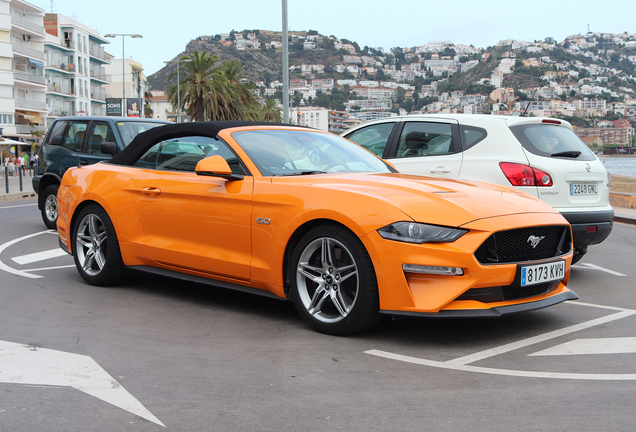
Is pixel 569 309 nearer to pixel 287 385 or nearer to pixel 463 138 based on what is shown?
pixel 463 138

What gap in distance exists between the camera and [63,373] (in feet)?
12.2

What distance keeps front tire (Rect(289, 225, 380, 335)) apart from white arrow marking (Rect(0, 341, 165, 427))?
1469 millimetres

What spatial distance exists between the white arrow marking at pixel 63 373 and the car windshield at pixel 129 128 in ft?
23.3

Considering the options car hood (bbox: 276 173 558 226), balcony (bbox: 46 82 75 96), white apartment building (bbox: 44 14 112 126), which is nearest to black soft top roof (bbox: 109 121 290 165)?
car hood (bbox: 276 173 558 226)

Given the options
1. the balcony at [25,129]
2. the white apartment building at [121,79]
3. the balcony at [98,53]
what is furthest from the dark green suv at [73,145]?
the white apartment building at [121,79]

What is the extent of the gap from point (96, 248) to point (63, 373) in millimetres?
2665

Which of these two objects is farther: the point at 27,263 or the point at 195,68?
the point at 195,68

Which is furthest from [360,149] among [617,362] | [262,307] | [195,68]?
[195,68]

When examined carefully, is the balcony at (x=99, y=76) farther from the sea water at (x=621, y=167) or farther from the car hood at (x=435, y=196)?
the car hood at (x=435, y=196)

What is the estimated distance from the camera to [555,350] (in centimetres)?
425

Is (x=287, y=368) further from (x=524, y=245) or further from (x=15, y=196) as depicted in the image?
(x=15, y=196)

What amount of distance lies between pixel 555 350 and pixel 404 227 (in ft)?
4.14

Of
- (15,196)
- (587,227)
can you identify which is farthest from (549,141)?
(15,196)

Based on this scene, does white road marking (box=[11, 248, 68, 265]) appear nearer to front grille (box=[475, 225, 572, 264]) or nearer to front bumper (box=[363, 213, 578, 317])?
front bumper (box=[363, 213, 578, 317])
